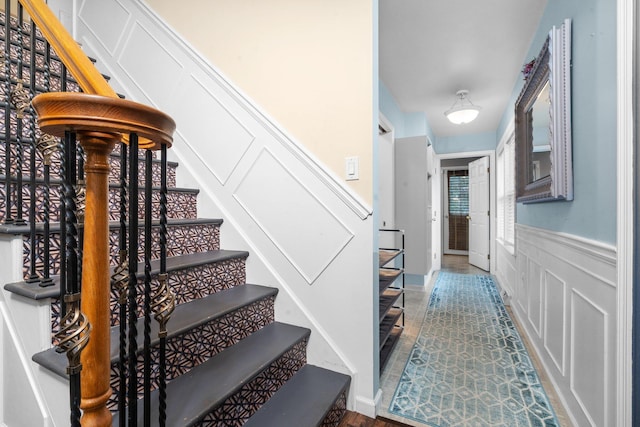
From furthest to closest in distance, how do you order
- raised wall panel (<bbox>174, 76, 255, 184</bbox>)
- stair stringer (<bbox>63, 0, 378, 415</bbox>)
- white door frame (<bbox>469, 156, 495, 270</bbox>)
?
white door frame (<bbox>469, 156, 495, 270</bbox>), raised wall panel (<bbox>174, 76, 255, 184</bbox>), stair stringer (<bbox>63, 0, 378, 415</bbox>)

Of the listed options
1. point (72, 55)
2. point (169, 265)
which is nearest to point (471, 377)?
point (169, 265)

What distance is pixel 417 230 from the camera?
13.5ft

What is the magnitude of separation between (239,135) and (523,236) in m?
2.58

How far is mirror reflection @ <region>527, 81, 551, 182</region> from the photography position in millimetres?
1924

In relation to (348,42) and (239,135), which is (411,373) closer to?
(239,135)

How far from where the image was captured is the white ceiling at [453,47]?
2.19m

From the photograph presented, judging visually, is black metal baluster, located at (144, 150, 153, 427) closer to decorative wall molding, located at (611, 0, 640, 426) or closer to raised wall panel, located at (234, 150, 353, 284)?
raised wall panel, located at (234, 150, 353, 284)

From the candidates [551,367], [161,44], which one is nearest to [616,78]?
[551,367]

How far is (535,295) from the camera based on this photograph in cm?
228

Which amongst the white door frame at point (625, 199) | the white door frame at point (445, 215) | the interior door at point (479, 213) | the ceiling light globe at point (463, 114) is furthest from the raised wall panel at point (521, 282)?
the white door frame at point (445, 215)

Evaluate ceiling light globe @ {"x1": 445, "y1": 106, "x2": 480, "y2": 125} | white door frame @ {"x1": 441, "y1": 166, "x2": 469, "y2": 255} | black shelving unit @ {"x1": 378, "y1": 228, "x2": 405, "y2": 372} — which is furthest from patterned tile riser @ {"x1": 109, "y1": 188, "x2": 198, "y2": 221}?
white door frame @ {"x1": 441, "y1": 166, "x2": 469, "y2": 255}

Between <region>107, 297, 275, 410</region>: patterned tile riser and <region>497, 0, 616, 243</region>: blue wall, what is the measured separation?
5.30 feet

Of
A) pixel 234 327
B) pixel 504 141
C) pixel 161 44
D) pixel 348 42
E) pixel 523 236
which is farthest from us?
pixel 504 141

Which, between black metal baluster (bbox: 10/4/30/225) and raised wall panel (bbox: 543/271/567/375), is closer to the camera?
black metal baluster (bbox: 10/4/30/225)
